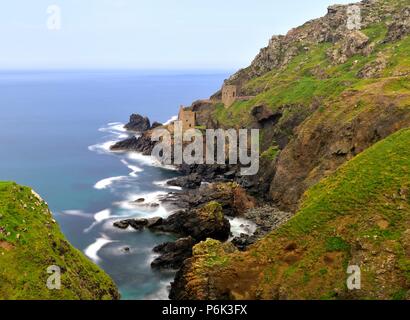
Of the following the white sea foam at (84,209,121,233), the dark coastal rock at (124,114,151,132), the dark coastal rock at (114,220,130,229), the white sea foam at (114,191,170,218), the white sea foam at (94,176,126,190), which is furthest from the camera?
the dark coastal rock at (124,114,151,132)

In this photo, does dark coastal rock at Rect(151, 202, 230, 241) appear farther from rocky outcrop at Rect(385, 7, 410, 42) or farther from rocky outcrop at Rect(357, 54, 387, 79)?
rocky outcrop at Rect(385, 7, 410, 42)

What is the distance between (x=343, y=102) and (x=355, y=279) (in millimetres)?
52248

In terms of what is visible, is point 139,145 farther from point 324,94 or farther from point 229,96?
point 324,94

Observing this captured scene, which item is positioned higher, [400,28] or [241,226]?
[400,28]

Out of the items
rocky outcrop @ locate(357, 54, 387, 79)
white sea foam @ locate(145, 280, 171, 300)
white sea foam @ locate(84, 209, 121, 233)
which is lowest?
white sea foam @ locate(145, 280, 171, 300)

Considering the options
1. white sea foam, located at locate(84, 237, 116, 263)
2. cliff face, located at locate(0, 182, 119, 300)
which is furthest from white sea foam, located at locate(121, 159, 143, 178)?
cliff face, located at locate(0, 182, 119, 300)

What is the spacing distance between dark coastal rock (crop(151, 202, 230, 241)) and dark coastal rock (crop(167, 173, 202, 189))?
28.8m

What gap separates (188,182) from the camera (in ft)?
343

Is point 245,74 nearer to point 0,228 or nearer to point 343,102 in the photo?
point 343,102

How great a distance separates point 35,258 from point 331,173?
40585mm

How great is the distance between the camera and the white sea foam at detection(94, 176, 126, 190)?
354 feet

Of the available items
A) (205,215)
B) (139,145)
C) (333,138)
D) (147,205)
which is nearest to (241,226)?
(205,215)

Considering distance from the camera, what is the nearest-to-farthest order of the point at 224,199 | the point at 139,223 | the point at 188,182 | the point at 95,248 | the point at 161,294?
the point at 161,294, the point at 95,248, the point at 139,223, the point at 224,199, the point at 188,182
